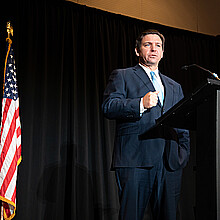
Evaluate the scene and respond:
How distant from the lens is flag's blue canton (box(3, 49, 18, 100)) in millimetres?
3500

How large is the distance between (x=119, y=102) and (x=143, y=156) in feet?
1.13

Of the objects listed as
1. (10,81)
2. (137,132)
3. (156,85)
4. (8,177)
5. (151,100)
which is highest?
(10,81)

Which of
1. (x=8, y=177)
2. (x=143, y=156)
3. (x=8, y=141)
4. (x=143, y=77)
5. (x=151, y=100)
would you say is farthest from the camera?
(x=8, y=141)

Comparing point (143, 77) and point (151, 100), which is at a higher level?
point (143, 77)

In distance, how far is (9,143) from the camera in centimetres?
336

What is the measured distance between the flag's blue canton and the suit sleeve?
1582 millimetres

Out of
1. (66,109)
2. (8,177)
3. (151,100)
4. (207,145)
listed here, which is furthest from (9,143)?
(207,145)

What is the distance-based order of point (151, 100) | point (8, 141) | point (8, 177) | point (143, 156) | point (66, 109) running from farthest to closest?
1. point (66, 109)
2. point (8, 141)
3. point (8, 177)
4. point (143, 156)
5. point (151, 100)

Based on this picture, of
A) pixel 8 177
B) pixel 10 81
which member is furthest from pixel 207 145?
pixel 10 81

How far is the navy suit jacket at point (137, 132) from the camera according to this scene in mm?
1985

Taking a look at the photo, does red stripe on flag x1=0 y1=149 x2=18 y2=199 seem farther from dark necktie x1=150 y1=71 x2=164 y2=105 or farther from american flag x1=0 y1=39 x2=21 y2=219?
dark necktie x1=150 y1=71 x2=164 y2=105

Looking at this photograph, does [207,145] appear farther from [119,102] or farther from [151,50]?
[151,50]

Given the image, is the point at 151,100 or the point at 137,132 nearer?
the point at 151,100

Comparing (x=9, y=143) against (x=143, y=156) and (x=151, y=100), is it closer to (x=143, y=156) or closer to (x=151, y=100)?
(x=143, y=156)
